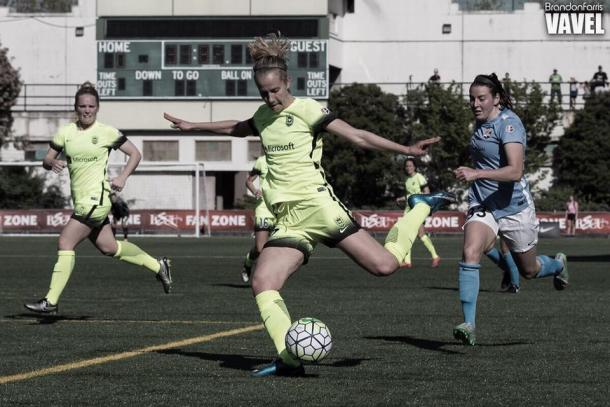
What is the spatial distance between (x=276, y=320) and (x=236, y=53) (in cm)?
5110

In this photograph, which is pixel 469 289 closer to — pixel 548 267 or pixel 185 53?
pixel 548 267

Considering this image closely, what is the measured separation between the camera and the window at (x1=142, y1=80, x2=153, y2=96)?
59.9 m

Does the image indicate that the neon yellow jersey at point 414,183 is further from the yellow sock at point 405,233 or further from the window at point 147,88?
the window at point 147,88

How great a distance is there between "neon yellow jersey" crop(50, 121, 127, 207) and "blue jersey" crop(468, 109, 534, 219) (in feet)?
12.4

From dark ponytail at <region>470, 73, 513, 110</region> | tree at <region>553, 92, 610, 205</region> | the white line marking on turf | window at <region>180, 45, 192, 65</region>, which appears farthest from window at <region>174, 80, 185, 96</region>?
dark ponytail at <region>470, 73, 513, 110</region>

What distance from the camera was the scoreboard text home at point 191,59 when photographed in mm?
58750

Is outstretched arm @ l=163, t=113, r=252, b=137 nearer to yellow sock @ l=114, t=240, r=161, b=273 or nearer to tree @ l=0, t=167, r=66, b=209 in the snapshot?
yellow sock @ l=114, t=240, r=161, b=273

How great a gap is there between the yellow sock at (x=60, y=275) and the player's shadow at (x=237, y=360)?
2875 millimetres

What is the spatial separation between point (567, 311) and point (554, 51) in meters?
56.0

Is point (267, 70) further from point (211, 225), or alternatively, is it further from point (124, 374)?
point (211, 225)

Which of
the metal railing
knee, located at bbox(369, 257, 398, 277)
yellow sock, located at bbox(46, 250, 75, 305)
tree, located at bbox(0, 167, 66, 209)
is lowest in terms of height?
tree, located at bbox(0, 167, 66, 209)

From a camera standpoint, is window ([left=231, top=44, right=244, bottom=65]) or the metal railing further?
the metal railing

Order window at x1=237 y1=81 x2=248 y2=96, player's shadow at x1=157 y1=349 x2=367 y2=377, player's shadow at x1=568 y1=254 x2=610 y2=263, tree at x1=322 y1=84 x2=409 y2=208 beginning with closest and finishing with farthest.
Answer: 1. player's shadow at x1=157 y1=349 x2=367 y2=377
2. player's shadow at x1=568 y1=254 x2=610 y2=263
3. window at x1=237 y1=81 x2=248 y2=96
4. tree at x1=322 y1=84 x2=409 y2=208

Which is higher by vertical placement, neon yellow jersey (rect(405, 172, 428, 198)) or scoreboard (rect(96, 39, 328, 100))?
scoreboard (rect(96, 39, 328, 100))
